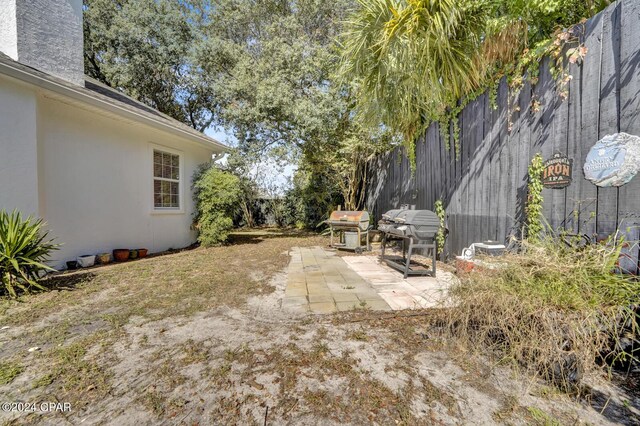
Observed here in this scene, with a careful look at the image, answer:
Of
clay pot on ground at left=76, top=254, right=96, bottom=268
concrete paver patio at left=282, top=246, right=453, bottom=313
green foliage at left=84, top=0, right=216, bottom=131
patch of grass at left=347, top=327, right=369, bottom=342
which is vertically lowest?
patch of grass at left=347, top=327, right=369, bottom=342

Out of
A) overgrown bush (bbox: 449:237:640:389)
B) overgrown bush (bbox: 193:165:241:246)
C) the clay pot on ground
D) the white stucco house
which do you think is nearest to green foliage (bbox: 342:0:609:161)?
overgrown bush (bbox: 449:237:640:389)

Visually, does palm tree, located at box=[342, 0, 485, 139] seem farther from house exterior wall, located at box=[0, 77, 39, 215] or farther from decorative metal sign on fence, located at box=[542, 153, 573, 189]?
house exterior wall, located at box=[0, 77, 39, 215]

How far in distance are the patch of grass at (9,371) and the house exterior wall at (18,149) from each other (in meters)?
3.31

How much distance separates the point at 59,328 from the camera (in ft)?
8.75

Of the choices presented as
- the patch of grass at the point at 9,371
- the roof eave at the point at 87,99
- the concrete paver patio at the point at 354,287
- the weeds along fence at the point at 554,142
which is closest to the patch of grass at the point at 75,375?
the patch of grass at the point at 9,371

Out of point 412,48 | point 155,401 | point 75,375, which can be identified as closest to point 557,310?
point 155,401

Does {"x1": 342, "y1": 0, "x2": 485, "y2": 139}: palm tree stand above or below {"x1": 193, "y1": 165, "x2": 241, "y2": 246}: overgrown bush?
above

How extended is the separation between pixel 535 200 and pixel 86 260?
7.50m

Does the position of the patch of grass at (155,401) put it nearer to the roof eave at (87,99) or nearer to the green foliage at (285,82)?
the roof eave at (87,99)

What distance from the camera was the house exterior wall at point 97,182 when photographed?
4.89 m

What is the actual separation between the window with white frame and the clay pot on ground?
6.17 ft

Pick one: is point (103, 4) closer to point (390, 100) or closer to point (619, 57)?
point (390, 100)

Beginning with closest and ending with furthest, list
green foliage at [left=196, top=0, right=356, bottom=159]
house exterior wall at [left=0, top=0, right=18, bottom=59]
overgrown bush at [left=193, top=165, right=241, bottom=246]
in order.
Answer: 1. house exterior wall at [left=0, top=0, right=18, bottom=59]
2. overgrown bush at [left=193, top=165, right=241, bottom=246]
3. green foliage at [left=196, top=0, right=356, bottom=159]

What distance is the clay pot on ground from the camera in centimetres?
527
